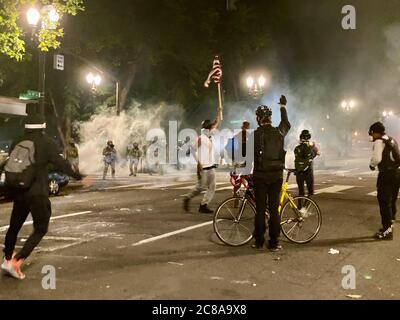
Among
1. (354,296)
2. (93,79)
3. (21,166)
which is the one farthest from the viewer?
(93,79)

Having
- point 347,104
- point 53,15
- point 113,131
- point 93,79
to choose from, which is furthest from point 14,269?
point 347,104

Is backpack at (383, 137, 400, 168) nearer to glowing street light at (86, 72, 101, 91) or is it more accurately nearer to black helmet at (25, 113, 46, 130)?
black helmet at (25, 113, 46, 130)

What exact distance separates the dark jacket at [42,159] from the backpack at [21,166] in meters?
0.06

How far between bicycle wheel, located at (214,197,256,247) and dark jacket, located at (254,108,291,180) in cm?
75

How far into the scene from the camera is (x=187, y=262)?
682cm

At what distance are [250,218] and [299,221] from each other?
0.85 m

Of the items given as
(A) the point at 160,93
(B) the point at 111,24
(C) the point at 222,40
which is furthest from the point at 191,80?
(B) the point at 111,24

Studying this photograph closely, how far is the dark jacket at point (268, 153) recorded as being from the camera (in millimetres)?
7344

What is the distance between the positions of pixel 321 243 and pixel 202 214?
336 centimetres

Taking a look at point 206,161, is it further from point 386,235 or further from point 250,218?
point 386,235

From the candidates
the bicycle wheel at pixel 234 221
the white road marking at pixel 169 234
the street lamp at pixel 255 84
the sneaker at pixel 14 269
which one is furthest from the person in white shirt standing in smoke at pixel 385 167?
the street lamp at pixel 255 84

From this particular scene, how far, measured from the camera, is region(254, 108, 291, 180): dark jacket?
7.34m
